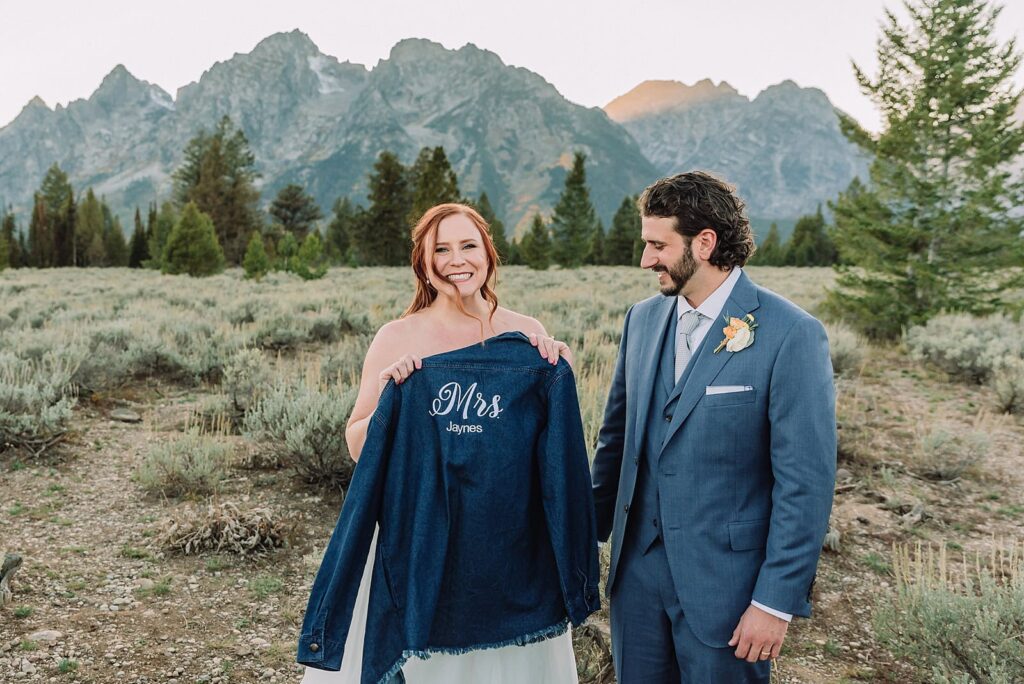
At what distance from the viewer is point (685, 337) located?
7.29ft

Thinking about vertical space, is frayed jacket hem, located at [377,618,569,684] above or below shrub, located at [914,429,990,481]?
above

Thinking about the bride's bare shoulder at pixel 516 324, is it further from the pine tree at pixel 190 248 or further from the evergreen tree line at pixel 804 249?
the evergreen tree line at pixel 804 249

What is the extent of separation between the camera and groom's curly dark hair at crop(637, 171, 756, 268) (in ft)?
6.94

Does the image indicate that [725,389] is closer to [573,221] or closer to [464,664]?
[464,664]

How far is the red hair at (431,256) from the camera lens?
2395 millimetres

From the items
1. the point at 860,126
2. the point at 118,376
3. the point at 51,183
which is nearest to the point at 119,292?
the point at 118,376

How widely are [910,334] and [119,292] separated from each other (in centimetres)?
1911

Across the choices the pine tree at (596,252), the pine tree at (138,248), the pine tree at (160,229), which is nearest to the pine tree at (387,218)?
the pine tree at (160,229)

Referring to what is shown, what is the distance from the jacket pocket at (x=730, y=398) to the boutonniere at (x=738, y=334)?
134 millimetres

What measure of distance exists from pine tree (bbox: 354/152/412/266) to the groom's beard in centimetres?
4378

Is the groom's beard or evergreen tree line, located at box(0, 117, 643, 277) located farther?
evergreen tree line, located at box(0, 117, 643, 277)

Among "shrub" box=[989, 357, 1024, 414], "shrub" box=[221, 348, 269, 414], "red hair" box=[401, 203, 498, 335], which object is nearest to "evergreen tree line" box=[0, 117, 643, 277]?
"shrub" box=[221, 348, 269, 414]

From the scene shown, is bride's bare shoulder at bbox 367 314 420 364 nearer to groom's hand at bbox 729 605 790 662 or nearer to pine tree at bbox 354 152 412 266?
groom's hand at bbox 729 605 790 662

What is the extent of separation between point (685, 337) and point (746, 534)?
25.2 inches
